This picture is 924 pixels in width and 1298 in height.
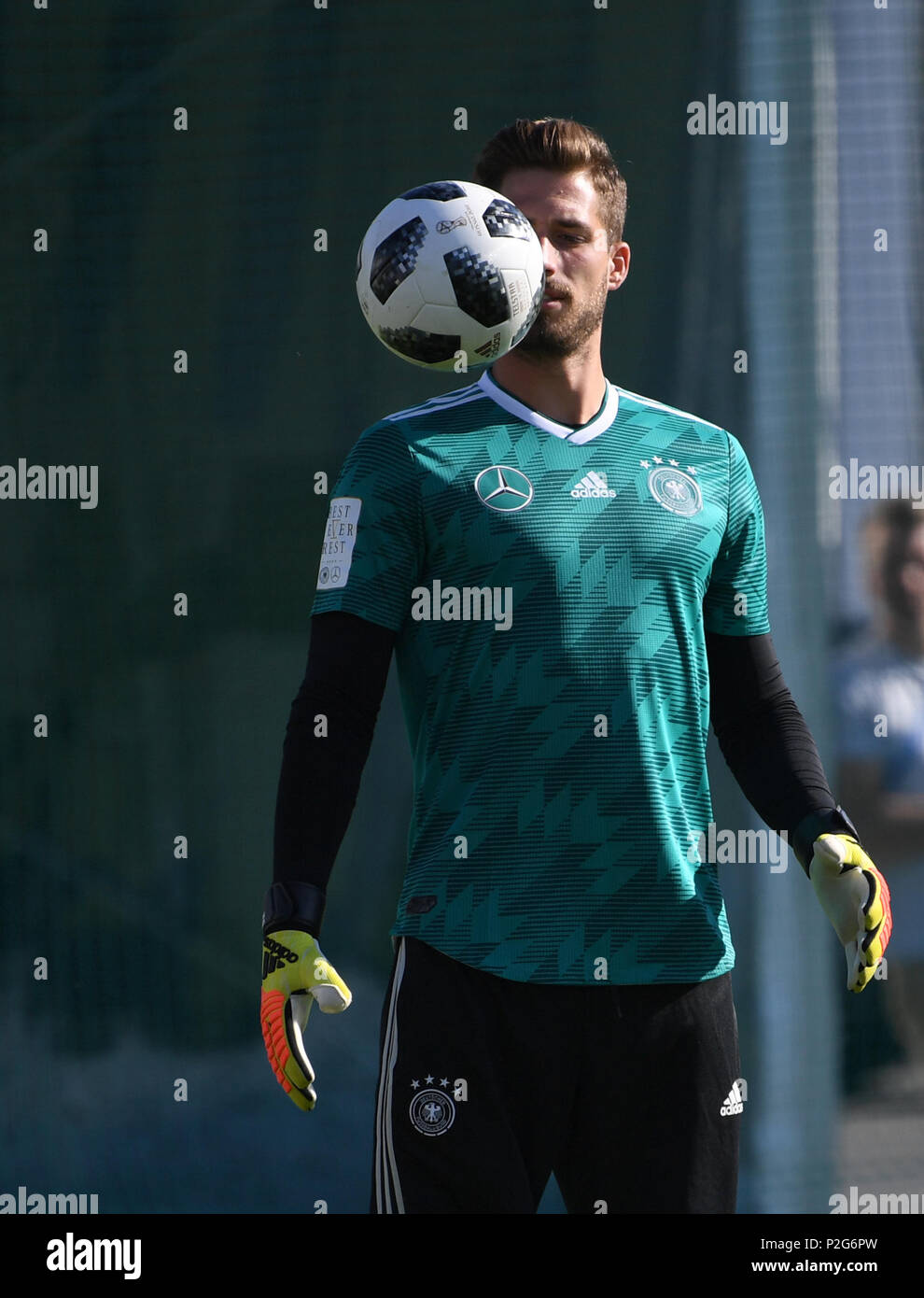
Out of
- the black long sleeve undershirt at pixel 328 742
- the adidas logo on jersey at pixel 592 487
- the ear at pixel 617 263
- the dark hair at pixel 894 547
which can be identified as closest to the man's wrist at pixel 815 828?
the adidas logo on jersey at pixel 592 487

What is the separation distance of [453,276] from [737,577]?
68cm

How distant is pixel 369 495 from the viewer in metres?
2.39

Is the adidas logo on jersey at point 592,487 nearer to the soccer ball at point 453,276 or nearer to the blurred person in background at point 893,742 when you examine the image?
the soccer ball at point 453,276

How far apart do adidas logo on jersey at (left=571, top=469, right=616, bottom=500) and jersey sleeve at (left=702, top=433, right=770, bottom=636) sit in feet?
0.78

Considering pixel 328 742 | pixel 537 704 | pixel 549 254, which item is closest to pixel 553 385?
pixel 549 254

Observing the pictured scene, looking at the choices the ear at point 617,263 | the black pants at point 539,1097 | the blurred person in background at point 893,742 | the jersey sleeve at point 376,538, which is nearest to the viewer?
the black pants at point 539,1097

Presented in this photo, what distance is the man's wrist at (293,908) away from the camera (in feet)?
7.25

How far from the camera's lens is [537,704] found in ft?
7.68

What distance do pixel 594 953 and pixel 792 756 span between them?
506 millimetres

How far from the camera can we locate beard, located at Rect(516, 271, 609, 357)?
253 centimetres

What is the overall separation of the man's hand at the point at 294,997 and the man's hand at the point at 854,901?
80cm

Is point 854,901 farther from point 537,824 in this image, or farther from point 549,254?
point 549,254

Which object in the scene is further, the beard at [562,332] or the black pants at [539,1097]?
the beard at [562,332]

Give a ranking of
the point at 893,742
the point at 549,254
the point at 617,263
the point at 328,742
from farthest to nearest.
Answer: the point at 893,742, the point at 617,263, the point at 549,254, the point at 328,742
